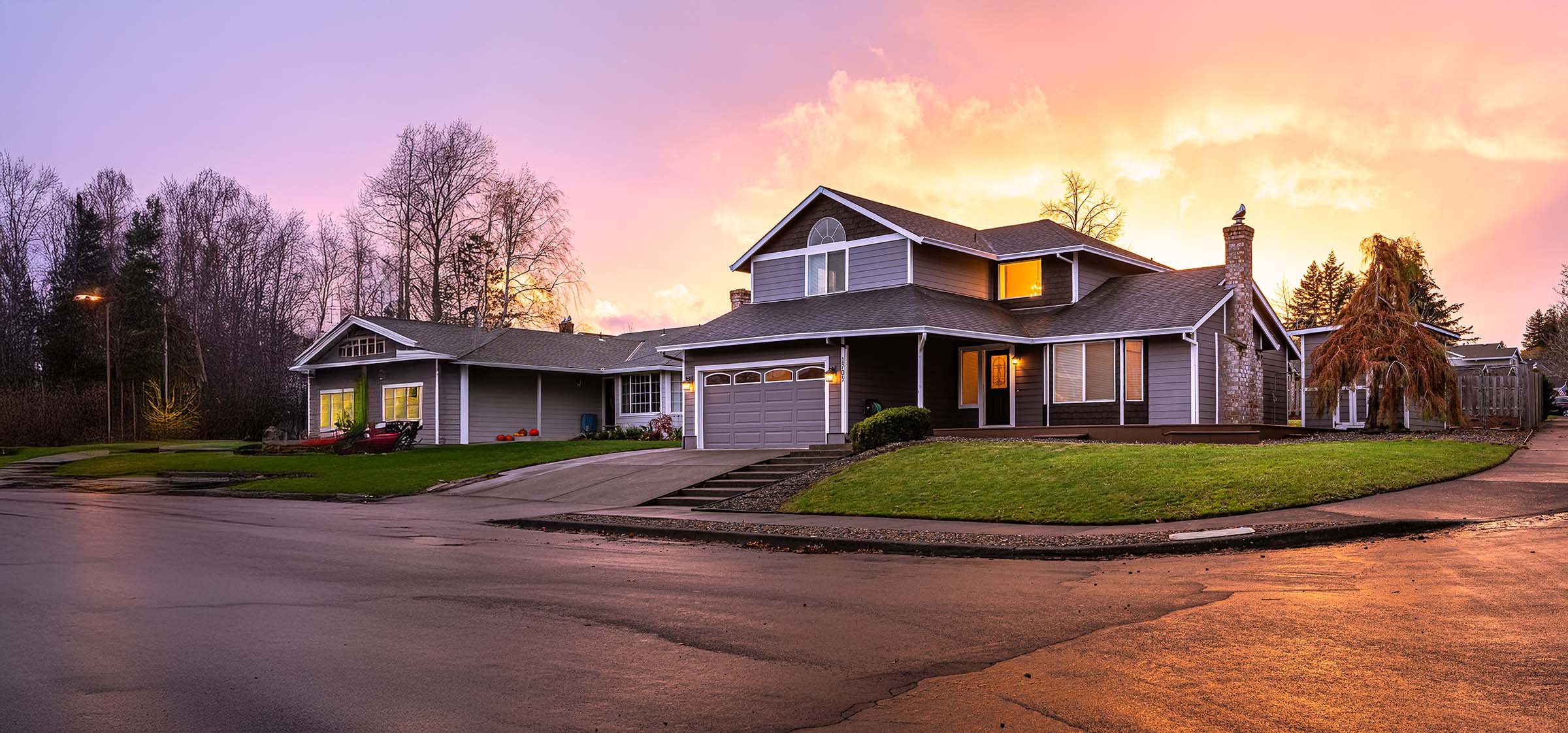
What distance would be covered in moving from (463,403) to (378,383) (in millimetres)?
4702

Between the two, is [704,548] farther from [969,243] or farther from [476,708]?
[969,243]

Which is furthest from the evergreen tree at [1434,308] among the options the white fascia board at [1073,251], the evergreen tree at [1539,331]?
the white fascia board at [1073,251]

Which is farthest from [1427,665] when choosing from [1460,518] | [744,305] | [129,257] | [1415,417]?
[129,257]

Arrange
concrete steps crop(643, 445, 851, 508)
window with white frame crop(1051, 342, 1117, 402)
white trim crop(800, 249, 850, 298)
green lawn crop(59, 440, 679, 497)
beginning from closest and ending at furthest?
concrete steps crop(643, 445, 851, 508)
green lawn crop(59, 440, 679, 497)
window with white frame crop(1051, 342, 1117, 402)
white trim crop(800, 249, 850, 298)

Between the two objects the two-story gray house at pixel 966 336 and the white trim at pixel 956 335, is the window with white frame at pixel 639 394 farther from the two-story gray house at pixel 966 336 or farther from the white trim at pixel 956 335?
the white trim at pixel 956 335

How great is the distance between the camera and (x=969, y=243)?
32562 mm

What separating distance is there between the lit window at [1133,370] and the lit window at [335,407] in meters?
30.0

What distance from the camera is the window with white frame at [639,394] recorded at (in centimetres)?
4394

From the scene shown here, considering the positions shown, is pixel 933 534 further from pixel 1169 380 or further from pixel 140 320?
pixel 140 320

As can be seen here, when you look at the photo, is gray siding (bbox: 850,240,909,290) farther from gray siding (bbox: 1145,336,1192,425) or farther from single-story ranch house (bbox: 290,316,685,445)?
single-story ranch house (bbox: 290,316,685,445)

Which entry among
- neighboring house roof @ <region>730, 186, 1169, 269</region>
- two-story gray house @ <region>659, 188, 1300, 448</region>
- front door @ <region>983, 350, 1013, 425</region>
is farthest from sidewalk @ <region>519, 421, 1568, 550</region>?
neighboring house roof @ <region>730, 186, 1169, 269</region>

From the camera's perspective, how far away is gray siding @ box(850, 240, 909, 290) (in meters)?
30.7

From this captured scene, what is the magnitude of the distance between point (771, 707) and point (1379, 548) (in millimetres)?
8854

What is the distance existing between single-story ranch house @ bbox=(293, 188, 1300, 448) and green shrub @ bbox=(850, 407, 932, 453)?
95.2 inches
